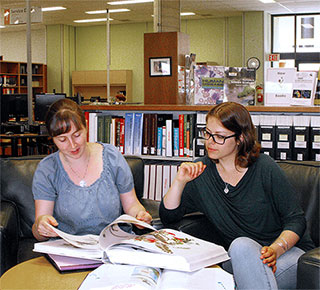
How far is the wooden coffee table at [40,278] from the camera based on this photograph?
1.62 metres

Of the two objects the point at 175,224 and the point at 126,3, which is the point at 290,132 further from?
the point at 126,3

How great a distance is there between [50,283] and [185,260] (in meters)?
0.49

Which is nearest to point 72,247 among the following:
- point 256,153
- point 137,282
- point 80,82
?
point 137,282

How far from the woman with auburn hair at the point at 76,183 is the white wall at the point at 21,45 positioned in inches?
496

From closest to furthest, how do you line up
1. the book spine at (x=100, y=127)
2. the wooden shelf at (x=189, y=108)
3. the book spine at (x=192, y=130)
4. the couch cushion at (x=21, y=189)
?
the couch cushion at (x=21, y=189) → the wooden shelf at (x=189, y=108) → the book spine at (x=192, y=130) → the book spine at (x=100, y=127)

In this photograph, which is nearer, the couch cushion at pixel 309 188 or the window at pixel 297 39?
the couch cushion at pixel 309 188

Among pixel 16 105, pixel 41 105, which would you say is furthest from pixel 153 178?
pixel 16 105

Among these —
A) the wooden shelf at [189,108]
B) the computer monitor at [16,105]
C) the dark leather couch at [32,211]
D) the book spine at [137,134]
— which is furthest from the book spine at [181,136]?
the computer monitor at [16,105]

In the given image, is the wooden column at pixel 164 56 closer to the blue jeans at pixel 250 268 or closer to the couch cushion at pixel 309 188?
the couch cushion at pixel 309 188

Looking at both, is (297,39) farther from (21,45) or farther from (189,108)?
(189,108)

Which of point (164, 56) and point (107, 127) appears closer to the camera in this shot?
point (107, 127)

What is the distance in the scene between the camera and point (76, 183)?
7.13ft

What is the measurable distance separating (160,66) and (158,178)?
1.39 metres

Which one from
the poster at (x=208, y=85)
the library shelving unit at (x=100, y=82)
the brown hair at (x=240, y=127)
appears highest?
the library shelving unit at (x=100, y=82)
